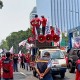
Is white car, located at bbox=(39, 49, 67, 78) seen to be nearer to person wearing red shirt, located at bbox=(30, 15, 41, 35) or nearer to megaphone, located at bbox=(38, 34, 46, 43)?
megaphone, located at bbox=(38, 34, 46, 43)

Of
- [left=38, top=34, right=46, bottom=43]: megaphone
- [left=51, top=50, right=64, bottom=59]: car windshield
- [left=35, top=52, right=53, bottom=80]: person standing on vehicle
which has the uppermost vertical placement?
[left=38, top=34, right=46, bottom=43]: megaphone

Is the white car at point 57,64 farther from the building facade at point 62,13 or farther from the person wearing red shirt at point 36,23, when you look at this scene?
the building facade at point 62,13

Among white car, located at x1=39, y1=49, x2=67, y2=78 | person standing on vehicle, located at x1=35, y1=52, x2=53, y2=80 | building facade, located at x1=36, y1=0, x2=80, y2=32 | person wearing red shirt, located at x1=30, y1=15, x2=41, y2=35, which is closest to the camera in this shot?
person standing on vehicle, located at x1=35, y1=52, x2=53, y2=80

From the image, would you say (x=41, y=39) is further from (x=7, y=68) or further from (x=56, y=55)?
(x=7, y=68)

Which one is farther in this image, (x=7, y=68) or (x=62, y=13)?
(x=62, y=13)

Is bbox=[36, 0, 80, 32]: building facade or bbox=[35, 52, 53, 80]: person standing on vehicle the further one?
bbox=[36, 0, 80, 32]: building facade

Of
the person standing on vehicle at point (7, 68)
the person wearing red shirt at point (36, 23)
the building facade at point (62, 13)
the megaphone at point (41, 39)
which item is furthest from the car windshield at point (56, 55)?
the building facade at point (62, 13)

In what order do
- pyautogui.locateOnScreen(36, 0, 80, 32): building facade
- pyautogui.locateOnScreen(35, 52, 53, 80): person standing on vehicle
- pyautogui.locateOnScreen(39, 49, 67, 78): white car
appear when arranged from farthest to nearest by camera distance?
pyautogui.locateOnScreen(36, 0, 80, 32): building facade, pyautogui.locateOnScreen(39, 49, 67, 78): white car, pyautogui.locateOnScreen(35, 52, 53, 80): person standing on vehicle

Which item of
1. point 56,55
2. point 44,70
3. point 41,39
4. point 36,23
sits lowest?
point 44,70

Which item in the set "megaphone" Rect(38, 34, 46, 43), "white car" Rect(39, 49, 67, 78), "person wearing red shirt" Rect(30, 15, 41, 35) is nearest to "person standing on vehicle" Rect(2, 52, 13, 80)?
"white car" Rect(39, 49, 67, 78)

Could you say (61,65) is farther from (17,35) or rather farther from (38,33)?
(17,35)

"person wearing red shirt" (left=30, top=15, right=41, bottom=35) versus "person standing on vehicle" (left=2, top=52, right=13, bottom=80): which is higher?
"person wearing red shirt" (left=30, top=15, right=41, bottom=35)

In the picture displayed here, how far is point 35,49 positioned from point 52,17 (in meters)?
154

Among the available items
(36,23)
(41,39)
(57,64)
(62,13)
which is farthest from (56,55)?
(62,13)
